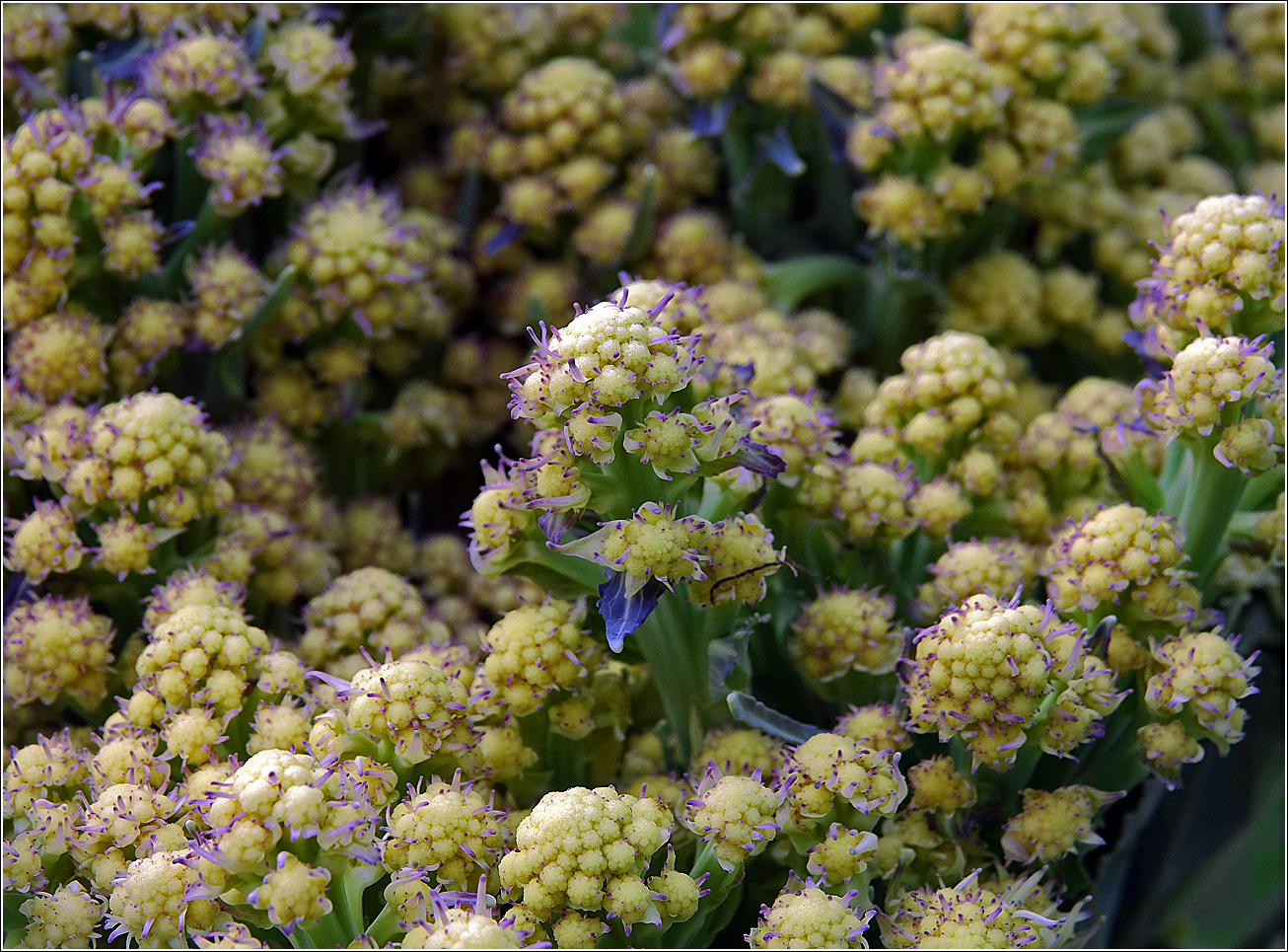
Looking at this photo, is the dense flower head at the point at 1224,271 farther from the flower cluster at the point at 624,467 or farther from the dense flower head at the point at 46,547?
the dense flower head at the point at 46,547

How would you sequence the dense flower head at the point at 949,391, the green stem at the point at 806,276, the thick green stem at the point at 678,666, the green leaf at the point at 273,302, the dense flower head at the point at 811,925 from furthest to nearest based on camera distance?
1. the green stem at the point at 806,276
2. the green leaf at the point at 273,302
3. the dense flower head at the point at 949,391
4. the thick green stem at the point at 678,666
5. the dense flower head at the point at 811,925

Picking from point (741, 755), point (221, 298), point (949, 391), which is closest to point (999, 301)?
point (949, 391)

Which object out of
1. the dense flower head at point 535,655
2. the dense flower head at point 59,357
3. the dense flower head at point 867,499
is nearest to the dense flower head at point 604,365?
the dense flower head at point 535,655

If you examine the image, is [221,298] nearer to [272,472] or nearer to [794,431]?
[272,472]

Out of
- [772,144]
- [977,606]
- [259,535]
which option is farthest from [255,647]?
[772,144]

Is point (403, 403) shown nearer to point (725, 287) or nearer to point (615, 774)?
point (725, 287)
